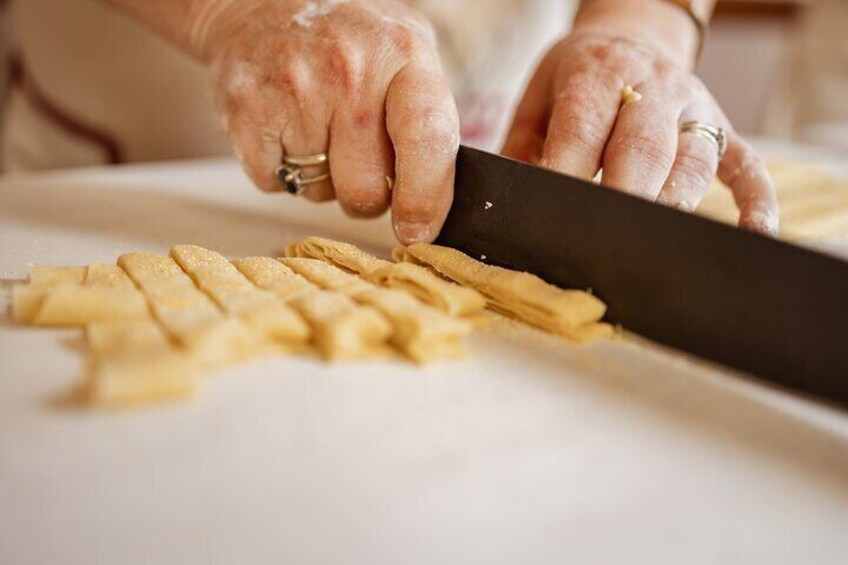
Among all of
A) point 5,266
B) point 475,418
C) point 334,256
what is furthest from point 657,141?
point 5,266

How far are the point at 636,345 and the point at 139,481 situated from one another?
2.39 ft

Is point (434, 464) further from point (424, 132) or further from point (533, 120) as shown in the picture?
point (533, 120)

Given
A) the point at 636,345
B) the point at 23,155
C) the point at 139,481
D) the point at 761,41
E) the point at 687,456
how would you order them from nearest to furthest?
1. the point at 139,481
2. the point at 687,456
3. the point at 636,345
4. the point at 23,155
5. the point at 761,41

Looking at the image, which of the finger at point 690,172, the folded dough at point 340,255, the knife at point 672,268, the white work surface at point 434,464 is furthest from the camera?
the finger at point 690,172

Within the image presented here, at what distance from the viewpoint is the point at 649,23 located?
1932 mm

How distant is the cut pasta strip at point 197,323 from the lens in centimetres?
104

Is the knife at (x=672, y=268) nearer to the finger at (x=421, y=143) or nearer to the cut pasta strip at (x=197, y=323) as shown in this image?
the finger at (x=421, y=143)

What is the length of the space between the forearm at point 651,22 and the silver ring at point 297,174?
705mm

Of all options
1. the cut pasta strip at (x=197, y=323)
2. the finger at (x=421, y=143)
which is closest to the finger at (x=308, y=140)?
the finger at (x=421, y=143)

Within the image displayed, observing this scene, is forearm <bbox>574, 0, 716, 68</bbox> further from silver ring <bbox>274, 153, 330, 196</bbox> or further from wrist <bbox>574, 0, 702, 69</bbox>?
silver ring <bbox>274, 153, 330, 196</bbox>

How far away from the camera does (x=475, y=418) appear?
40.9 inches

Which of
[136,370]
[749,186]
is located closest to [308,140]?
[136,370]

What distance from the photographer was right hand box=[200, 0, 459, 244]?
1.43m

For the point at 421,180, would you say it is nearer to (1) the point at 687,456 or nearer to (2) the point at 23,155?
(1) the point at 687,456
